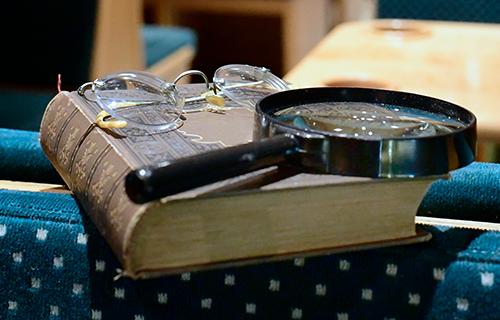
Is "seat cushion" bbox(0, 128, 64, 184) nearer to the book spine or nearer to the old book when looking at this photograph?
the book spine

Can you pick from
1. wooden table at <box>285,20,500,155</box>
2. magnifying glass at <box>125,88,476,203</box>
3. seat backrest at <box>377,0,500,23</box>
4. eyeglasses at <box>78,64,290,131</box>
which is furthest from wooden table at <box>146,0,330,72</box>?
magnifying glass at <box>125,88,476,203</box>

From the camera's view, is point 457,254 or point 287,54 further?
point 287,54

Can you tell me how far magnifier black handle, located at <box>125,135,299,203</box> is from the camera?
367 mm

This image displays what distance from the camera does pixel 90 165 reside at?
1.54ft

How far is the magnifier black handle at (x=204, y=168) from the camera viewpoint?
367mm

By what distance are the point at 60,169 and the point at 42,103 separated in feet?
3.78

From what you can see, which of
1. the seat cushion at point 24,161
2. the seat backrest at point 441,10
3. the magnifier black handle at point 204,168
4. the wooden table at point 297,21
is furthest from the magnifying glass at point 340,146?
the wooden table at point 297,21

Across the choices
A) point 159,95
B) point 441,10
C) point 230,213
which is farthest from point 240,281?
point 441,10

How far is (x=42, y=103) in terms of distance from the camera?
1.62 m

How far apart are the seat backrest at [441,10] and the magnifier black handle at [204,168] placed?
174 centimetres

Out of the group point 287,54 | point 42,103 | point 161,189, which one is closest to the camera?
point 161,189

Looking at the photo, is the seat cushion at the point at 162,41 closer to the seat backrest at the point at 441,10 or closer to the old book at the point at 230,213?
the seat backrest at the point at 441,10

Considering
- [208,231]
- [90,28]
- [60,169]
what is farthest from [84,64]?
[208,231]

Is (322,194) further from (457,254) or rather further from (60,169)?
(60,169)
